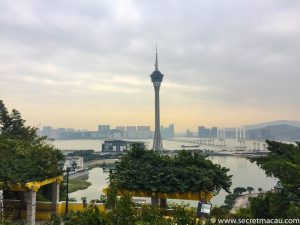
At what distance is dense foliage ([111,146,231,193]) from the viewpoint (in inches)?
584

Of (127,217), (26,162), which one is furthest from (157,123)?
(127,217)

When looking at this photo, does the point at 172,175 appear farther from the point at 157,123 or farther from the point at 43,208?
the point at 157,123

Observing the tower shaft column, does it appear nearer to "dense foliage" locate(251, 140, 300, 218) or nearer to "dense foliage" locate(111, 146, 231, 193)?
"dense foliage" locate(251, 140, 300, 218)

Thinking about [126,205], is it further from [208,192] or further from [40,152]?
[40,152]

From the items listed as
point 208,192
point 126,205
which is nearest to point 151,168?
point 208,192

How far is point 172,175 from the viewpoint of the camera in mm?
15031

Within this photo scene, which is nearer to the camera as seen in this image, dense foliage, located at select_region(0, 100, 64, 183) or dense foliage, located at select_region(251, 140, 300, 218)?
dense foliage, located at select_region(251, 140, 300, 218)

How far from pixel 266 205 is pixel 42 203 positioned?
1092 centimetres

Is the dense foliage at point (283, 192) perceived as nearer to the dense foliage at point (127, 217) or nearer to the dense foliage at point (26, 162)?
the dense foliage at point (127, 217)

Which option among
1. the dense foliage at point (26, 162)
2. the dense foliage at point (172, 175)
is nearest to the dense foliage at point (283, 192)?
the dense foliage at point (172, 175)

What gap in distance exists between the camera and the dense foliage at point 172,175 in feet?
48.7

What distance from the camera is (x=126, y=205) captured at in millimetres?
8906

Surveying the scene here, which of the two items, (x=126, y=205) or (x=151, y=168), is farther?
(x=151, y=168)

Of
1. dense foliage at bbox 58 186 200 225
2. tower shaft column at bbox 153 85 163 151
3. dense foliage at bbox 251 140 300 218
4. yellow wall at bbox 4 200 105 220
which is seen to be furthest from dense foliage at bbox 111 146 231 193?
tower shaft column at bbox 153 85 163 151
